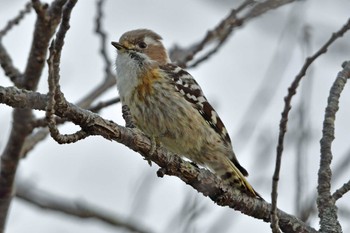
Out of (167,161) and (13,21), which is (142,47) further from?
(167,161)

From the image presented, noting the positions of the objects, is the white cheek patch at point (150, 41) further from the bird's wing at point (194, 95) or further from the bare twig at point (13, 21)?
the bare twig at point (13, 21)

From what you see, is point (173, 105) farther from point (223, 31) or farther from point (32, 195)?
point (32, 195)

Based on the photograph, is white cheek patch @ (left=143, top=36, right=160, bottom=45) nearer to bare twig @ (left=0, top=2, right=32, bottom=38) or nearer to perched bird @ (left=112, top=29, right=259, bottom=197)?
perched bird @ (left=112, top=29, right=259, bottom=197)


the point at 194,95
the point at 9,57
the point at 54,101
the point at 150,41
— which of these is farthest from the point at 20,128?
the point at 150,41

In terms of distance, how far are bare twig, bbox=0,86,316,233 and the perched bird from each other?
0.60 m

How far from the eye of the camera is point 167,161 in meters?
3.84

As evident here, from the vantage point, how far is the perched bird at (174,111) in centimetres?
518

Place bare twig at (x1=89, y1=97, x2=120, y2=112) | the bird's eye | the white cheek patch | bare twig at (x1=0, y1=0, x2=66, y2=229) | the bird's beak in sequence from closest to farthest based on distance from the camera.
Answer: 1. bare twig at (x1=0, y1=0, x2=66, y2=229)
2. bare twig at (x1=89, y1=97, x2=120, y2=112)
3. the bird's beak
4. the bird's eye
5. the white cheek patch

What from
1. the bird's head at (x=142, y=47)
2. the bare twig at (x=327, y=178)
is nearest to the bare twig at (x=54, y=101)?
the bare twig at (x=327, y=178)

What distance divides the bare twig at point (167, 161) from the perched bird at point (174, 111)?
1.96ft

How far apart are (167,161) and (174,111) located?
148 centimetres

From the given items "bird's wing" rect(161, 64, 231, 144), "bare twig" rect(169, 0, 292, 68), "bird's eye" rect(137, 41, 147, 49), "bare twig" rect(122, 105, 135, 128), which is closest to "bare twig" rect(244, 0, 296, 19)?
"bare twig" rect(169, 0, 292, 68)

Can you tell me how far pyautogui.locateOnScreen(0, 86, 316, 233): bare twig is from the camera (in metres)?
3.18

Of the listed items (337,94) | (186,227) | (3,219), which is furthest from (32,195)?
(337,94)
